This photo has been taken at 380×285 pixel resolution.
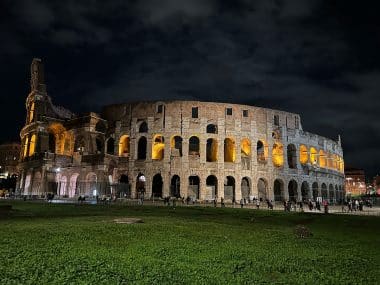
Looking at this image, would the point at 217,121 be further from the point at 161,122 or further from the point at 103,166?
the point at 103,166

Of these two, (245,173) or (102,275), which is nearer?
(102,275)

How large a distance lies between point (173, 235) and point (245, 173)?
117 ft

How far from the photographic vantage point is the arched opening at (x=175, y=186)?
44.3m

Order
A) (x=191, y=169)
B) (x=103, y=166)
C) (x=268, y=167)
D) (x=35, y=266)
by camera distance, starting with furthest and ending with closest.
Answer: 1. (x=268, y=167)
2. (x=191, y=169)
3. (x=103, y=166)
4. (x=35, y=266)

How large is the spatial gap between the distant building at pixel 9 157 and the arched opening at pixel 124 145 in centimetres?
6154

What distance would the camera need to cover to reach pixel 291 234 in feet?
41.8

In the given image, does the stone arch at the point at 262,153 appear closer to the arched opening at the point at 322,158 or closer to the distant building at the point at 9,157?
the arched opening at the point at 322,158

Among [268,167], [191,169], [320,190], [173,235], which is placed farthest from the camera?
[320,190]

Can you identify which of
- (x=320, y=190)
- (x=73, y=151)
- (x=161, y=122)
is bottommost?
(x=320, y=190)

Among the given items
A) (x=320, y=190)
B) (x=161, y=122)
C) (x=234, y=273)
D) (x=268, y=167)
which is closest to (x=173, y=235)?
(x=234, y=273)

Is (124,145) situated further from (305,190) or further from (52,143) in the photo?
(305,190)

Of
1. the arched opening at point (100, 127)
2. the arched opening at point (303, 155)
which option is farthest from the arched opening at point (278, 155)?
the arched opening at point (100, 127)

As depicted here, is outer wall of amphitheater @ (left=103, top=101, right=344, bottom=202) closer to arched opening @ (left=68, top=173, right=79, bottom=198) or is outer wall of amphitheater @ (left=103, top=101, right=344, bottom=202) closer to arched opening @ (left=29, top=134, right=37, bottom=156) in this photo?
arched opening @ (left=68, top=173, right=79, bottom=198)

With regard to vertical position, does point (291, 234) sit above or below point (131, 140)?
below
